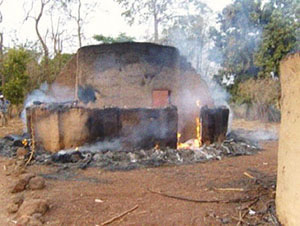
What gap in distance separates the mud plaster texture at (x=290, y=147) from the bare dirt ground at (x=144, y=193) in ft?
2.33

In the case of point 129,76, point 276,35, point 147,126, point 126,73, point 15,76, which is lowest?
point 147,126

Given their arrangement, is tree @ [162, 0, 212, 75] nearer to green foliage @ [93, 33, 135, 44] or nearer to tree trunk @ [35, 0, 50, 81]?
green foliage @ [93, 33, 135, 44]

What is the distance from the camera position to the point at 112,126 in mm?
8320

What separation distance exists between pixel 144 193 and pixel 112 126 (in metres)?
3.58

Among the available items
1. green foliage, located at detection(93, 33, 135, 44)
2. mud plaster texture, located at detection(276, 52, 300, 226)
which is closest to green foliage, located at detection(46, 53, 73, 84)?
green foliage, located at detection(93, 33, 135, 44)

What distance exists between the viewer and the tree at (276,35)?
52.3ft

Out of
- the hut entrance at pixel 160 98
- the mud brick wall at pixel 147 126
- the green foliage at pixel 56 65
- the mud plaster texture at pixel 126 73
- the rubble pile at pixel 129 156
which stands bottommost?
the rubble pile at pixel 129 156

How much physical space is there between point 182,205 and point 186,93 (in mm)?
7572

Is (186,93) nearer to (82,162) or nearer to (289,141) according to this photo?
(82,162)

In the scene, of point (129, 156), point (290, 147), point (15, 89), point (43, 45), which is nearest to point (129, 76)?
point (129, 156)

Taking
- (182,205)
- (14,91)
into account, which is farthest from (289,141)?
(14,91)

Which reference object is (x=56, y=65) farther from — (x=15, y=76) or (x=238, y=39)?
(x=238, y=39)

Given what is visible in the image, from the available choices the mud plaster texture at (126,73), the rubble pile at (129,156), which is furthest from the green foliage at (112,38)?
the rubble pile at (129,156)

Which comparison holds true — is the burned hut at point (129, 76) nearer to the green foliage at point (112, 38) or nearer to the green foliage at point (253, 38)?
the green foliage at point (253, 38)
